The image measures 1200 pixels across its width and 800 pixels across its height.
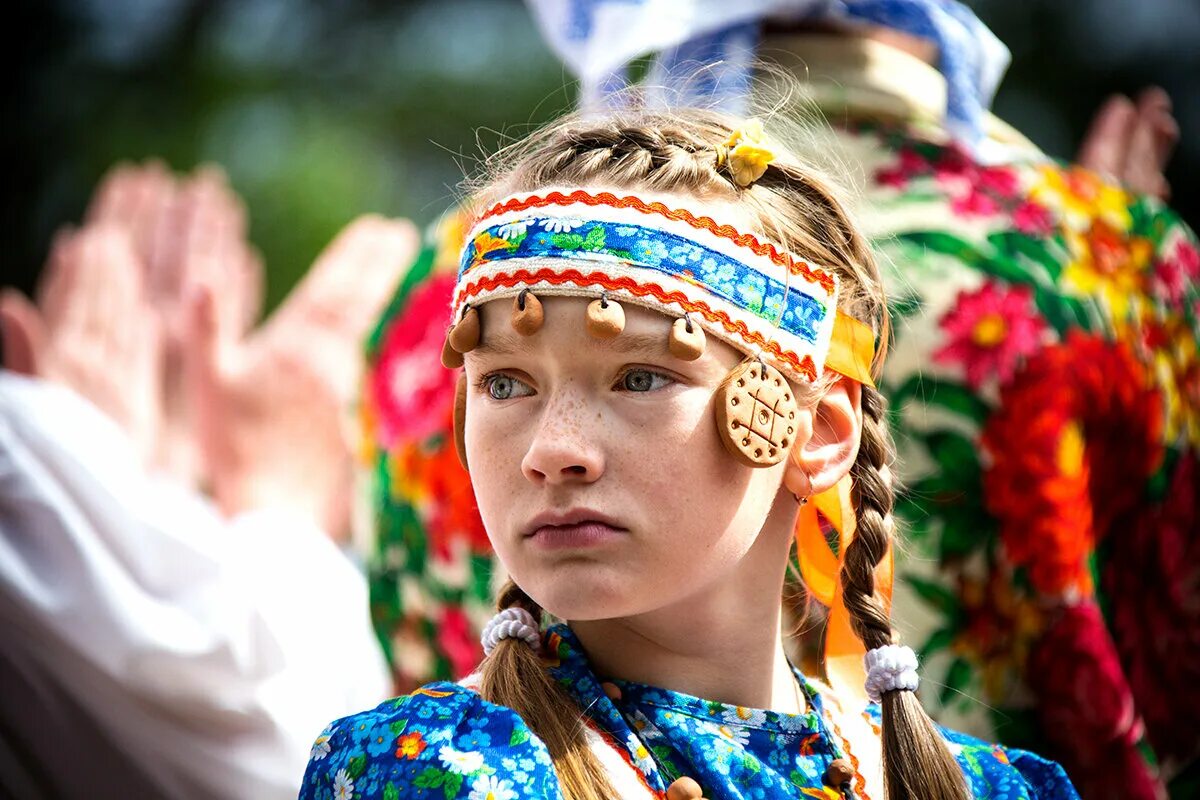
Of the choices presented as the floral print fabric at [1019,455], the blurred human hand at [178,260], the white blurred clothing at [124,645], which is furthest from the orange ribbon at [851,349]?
the blurred human hand at [178,260]

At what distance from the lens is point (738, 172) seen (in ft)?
4.13

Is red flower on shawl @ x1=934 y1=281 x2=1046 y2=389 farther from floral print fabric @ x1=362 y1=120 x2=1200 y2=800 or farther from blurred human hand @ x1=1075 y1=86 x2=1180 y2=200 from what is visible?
blurred human hand @ x1=1075 y1=86 x2=1180 y2=200

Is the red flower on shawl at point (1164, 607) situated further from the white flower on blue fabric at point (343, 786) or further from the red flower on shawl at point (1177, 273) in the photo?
the white flower on blue fabric at point (343, 786)

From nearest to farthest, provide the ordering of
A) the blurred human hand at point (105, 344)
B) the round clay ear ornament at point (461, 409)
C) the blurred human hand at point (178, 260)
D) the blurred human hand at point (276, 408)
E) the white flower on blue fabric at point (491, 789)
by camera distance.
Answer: the white flower on blue fabric at point (491, 789)
the round clay ear ornament at point (461, 409)
the blurred human hand at point (276, 408)
the blurred human hand at point (105, 344)
the blurred human hand at point (178, 260)

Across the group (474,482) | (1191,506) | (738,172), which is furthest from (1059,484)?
(474,482)

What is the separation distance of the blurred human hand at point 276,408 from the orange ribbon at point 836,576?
1496 mm

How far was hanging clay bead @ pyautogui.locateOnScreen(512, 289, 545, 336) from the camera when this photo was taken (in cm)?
116

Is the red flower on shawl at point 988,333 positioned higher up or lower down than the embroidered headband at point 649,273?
higher up

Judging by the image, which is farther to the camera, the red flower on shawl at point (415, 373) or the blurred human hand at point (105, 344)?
the blurred human hand at point (105, 344)

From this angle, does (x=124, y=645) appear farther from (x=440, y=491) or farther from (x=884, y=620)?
(x=884, y=620)

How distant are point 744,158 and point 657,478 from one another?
292 mm

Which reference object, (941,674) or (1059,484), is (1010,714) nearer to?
(941,674)

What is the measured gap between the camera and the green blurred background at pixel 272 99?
244 inches

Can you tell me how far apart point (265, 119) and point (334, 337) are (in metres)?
4.52
